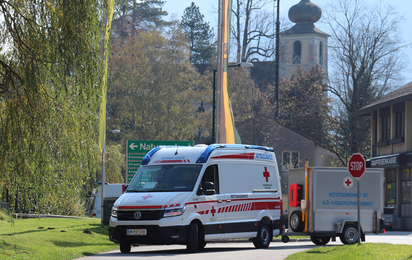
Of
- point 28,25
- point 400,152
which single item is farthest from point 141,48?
point 28,25

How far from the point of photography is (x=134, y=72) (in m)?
62.2

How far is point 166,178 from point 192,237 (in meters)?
1.62

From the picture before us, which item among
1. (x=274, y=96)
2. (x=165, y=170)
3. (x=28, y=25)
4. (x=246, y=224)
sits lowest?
(x=246, y=224)

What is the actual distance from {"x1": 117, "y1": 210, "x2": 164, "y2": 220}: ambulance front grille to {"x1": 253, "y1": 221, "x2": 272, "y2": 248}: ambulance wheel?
393cm

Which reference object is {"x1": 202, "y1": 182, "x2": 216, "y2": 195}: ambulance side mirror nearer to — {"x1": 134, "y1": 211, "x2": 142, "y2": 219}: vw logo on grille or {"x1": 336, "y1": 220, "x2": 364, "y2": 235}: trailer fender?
{"x1": 134, "y1": 211, "x2": 142, "y2": 219}: vw logo on grille

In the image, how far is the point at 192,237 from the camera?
1576 cm

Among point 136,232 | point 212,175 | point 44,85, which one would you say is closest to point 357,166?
point 212,175

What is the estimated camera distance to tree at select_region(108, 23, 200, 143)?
62281 millimetres

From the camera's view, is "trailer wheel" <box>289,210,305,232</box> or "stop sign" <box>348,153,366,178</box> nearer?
"stop sign" <box>348,153,366,178</box>

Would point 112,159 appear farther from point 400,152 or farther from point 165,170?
point 165,170

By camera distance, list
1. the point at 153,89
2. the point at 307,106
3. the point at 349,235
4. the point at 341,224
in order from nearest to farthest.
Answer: the point at 341,224
the point at 349,235
the point at 153,89
the point at 307,106

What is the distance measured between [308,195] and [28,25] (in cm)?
1103

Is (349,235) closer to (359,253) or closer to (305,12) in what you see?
(359,253)

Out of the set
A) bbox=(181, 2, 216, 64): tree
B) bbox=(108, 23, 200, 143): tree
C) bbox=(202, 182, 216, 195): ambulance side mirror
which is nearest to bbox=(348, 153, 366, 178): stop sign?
bbox=(202, 182, 216, 195): ambulance side mirror
